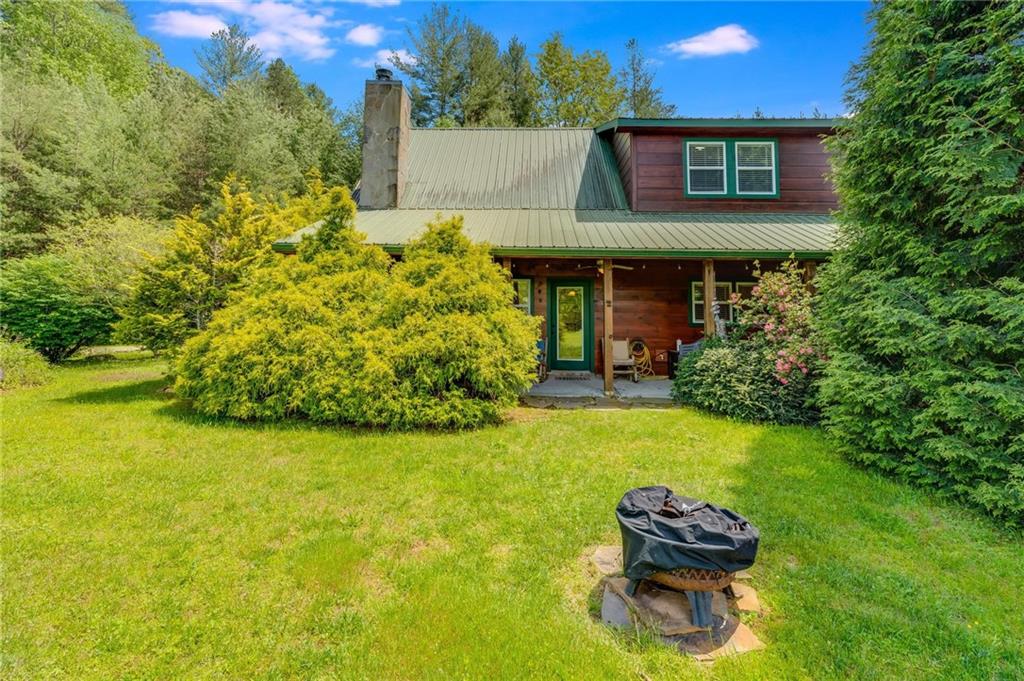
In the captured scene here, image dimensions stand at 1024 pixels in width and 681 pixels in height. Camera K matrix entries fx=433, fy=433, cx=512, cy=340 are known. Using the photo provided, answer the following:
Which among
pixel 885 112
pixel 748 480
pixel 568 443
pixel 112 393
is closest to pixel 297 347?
pixel 568 443

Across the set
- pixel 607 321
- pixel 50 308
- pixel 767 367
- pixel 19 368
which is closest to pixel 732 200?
pixel 607 321

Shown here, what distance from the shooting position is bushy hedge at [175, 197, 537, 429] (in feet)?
19.1

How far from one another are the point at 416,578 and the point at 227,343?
4.82 metres

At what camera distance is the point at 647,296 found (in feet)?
33.6

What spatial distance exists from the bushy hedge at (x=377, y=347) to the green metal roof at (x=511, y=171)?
5032 millimetres

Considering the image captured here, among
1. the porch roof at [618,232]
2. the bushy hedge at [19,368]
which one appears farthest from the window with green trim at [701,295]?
the bushy hedge at [19,368]

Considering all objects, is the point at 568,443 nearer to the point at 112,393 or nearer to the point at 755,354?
the point at 755,354

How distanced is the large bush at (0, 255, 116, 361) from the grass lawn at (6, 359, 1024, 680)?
722 cm

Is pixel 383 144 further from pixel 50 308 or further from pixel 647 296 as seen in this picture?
pixel 50 308

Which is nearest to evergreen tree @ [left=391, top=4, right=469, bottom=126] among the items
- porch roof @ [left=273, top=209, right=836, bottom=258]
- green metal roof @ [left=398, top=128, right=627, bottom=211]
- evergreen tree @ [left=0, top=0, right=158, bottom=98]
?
green metal roof @ [left=398, top=128, right=627, bottom=211]

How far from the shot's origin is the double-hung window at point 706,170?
1009 cm

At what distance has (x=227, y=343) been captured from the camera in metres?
5.96

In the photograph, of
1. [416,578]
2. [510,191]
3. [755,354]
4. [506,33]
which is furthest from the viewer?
[506,33]

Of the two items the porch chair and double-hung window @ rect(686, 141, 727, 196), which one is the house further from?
the porch chair
